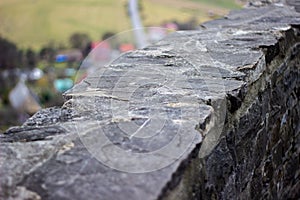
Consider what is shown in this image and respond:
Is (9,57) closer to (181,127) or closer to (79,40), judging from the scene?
(79,40)

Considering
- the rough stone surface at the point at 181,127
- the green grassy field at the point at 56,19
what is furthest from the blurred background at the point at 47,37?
the rough stone surface at the point at 181,127

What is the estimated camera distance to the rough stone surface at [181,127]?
3.90 ft

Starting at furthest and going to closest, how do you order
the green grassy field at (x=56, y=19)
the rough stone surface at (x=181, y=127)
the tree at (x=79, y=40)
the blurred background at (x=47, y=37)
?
the green grassy field at (x=56, y=19)
the tree at (x=79, y=40)
the blurred background at (x=47, y=37)
the rough stone surface at (x=181, y=127)

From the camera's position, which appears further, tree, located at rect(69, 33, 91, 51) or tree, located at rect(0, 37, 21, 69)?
tree, located at rect(0, 37, 21, 69)

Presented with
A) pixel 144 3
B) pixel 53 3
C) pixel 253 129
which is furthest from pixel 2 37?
pixel 253 129

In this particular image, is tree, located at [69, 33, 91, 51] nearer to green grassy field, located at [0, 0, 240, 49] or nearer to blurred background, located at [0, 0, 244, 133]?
blurred background, located at [0, 0, 244, 133]

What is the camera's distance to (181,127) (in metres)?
1.41

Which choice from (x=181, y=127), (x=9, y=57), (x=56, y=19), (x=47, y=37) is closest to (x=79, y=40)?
(x=47, y=37)

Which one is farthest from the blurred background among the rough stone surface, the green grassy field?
the rough stone surface

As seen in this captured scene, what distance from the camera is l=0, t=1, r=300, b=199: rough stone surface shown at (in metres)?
Result: 1.19

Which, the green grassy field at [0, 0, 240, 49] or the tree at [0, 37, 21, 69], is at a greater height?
the green grassy field at [0, 0, 240, 49]

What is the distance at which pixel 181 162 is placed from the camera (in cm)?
123

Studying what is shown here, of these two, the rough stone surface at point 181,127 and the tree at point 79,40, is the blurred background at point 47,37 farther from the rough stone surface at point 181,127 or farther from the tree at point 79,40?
the rough stone surface at point 181,127

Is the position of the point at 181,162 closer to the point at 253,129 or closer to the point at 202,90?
the point at 202,90
